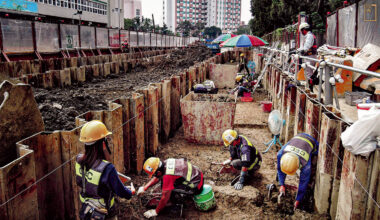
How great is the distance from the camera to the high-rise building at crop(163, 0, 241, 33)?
174 m

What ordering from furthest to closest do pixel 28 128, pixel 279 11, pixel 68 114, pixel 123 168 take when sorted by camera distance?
pixel 279 11, pixel 68 114, pixel 123 168, pixel 28 128

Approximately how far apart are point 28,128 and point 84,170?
1.13 meters

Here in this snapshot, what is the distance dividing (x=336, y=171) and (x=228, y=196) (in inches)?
72.8

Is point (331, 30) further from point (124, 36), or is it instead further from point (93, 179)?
point (124, 36)

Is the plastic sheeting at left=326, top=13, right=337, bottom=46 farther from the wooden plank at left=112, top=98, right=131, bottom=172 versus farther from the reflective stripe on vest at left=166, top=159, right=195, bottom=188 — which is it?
the reflective stripe on vest at left=166, top=159, right=195, bottom=188

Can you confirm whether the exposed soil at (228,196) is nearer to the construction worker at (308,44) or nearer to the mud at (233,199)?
the mud at (233,199)

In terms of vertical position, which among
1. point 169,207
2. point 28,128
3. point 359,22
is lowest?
point 169,207

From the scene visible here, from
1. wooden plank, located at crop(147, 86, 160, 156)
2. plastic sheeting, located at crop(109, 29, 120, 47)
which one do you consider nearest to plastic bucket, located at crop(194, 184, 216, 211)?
wooden plank, located at crop(147, 86, 160, 156)

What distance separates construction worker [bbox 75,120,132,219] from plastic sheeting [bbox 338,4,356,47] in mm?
12934

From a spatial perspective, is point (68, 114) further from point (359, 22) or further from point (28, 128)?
point (359, 22)

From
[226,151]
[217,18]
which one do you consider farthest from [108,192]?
[217,18]

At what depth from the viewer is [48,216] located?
362cm

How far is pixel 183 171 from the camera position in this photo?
4555 mm

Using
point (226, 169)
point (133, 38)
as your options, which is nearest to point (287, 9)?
point (133, 38)
